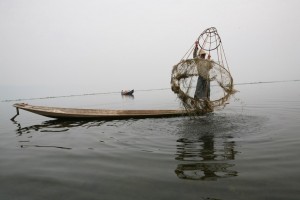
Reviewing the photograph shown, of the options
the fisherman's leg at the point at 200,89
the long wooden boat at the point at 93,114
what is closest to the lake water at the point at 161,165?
the fisherman's leg at the point at 200,89

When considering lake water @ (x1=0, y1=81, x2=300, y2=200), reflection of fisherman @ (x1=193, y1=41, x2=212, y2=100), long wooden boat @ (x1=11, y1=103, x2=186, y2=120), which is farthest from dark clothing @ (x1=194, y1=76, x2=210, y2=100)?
long wooden boat @ (x1=11, y1=103, x2=186, y2=120)

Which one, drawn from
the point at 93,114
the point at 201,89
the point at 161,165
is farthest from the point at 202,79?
the point at 93,114

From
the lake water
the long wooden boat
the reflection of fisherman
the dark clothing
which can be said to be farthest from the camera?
the long wooden boat

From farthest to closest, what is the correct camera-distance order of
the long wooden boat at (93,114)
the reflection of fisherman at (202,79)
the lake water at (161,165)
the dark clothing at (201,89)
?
the long wooden boat at (93,114)
the dark clothing at (201,89)
the reflection of fisherman at (202,79)
the lake water at (161,165)

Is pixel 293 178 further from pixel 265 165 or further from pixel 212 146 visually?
pixel 212 146

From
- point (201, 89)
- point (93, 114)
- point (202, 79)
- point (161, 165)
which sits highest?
point (202, 79)

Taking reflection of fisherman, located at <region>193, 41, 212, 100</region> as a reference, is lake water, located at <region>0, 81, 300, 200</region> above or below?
below

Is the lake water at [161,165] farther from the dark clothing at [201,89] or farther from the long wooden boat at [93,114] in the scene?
the long wooden boat at [93,114]

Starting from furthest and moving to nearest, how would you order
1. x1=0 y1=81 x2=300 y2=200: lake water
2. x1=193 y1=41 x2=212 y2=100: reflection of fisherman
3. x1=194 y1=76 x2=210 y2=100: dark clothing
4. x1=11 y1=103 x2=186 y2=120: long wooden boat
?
x1=11 y1=103 x2=186 y2=120: long wooden boat, x1=194 y1=76 x2=210 y2=100: dark clothing, x1=193 y1=41 x2=212 y2=100: reflection of fisherman, x1=0 y1=81 x2=300 y2=200: lake water

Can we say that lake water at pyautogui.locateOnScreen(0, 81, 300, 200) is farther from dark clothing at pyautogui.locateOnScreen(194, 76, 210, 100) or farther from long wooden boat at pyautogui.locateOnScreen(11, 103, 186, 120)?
long wooden boat at pyautogui.locateOnScreen(11, 103, 186, 120)

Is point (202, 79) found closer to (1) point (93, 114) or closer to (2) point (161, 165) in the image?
(2) point (161, 165)

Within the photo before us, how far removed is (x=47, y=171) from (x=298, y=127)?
28.2ft

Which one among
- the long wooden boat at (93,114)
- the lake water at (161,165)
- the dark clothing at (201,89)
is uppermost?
the dark clothing at (201,89)

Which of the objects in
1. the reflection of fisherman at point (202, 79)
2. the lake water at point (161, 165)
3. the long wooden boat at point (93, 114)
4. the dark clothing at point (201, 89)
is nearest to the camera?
the lake water at point (161, 165)
